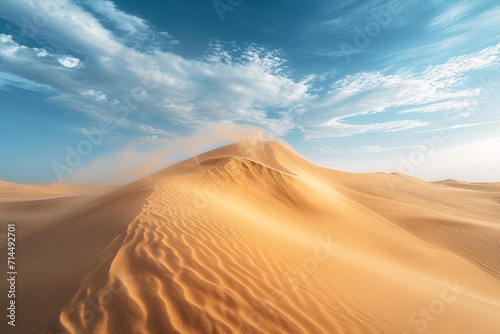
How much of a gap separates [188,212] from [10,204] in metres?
17.6

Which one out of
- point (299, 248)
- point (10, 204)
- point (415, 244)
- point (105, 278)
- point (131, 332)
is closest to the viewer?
point (131, 332)

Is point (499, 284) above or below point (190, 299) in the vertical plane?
below

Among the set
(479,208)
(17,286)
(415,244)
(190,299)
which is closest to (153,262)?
(190,299)

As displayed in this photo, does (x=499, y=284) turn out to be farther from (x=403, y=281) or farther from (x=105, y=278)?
(x=105, y=278)

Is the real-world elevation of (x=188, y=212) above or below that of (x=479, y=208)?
above

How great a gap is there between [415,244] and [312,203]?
15.9ft

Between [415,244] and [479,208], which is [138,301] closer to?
→ [415,244]

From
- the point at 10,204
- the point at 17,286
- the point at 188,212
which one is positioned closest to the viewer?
the point at 17,286

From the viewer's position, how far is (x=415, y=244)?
11.1 m

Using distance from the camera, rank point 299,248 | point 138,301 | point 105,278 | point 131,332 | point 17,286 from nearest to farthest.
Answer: point 131,332, point 138,301, point 105,278, point 17,286, point 299,248

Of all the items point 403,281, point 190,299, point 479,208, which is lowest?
point 479,208

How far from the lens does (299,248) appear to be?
6.68 metres

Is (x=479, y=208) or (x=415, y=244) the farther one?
(x=479, y=208)

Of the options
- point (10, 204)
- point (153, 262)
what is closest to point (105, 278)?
point (153, 262)
